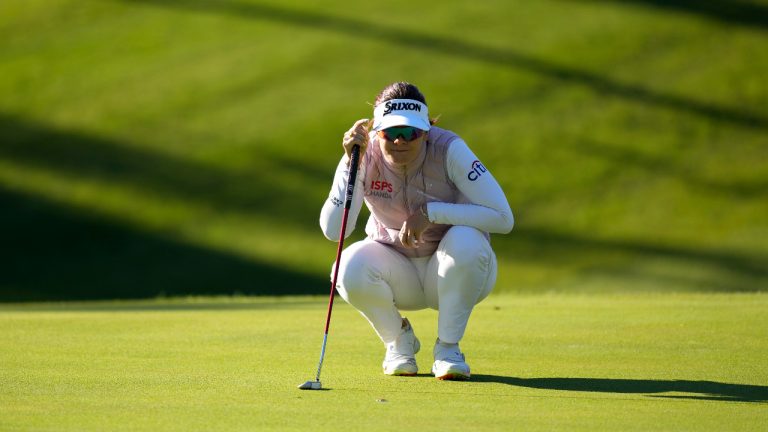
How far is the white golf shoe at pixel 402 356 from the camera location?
414 cm

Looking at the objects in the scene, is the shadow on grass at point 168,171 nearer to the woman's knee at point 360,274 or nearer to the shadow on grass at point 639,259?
the shadow on grass at point 639,259

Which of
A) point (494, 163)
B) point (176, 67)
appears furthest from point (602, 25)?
point (176, 67)

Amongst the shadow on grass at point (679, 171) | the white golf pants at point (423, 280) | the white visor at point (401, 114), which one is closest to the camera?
the white visor at point (401, 114)

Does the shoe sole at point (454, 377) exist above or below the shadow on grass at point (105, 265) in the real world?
below

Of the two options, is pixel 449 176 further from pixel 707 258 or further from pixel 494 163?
pixel 494 163

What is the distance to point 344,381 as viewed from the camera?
12.9ft

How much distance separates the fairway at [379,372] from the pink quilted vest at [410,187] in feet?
1.57

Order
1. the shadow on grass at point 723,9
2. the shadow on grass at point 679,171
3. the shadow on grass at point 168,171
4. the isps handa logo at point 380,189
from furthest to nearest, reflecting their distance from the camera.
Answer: the shadow on grass at point 723,9, the shadow on grass at point 168,171, the shadow on grass at point 679,171, the isps handa logo at point 380,189

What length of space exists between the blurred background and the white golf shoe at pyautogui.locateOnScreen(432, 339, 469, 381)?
6598mm

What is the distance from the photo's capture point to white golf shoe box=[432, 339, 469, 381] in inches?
157

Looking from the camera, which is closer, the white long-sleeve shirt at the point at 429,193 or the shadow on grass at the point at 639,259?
the white long-sleeve shirt at the point at 429,193

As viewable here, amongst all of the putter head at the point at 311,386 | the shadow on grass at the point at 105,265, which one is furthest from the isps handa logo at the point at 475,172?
the shadow on grass at the point at 105,265

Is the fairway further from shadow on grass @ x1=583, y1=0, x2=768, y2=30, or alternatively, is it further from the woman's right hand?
shadow on grass @ x1=583, y1=0, x2=768, y2=30

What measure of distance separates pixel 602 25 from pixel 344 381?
36.5ft
